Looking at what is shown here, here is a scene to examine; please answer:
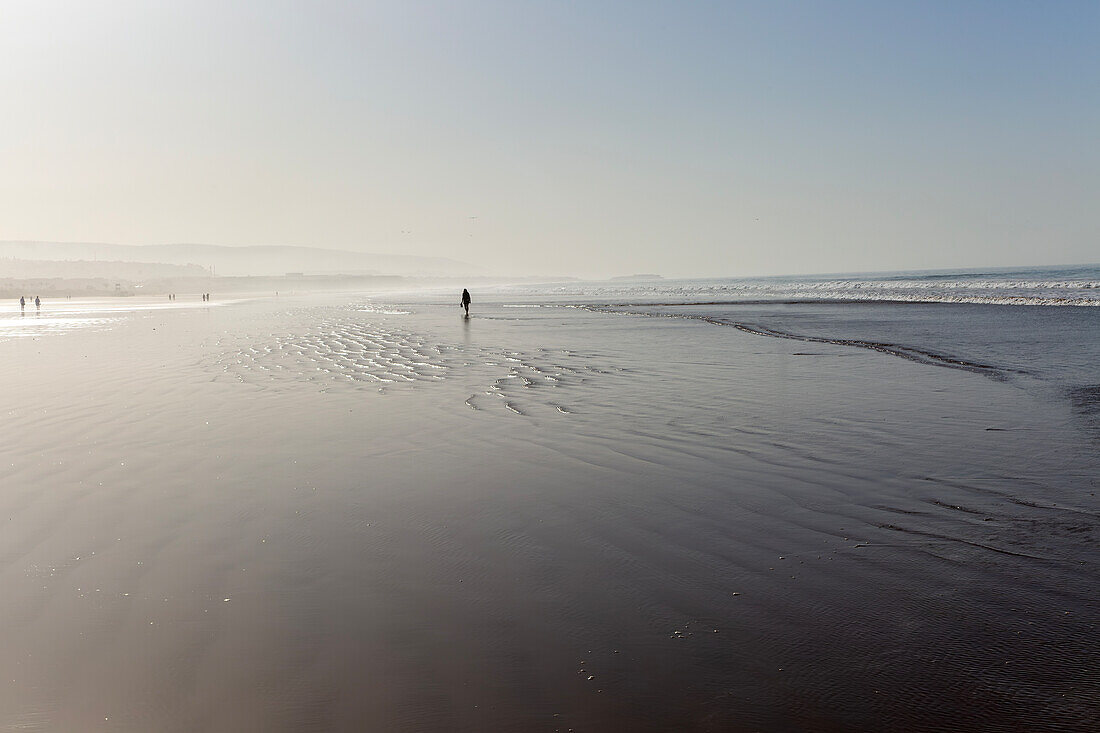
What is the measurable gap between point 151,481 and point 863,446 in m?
7.83

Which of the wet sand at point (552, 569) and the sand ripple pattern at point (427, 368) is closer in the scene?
the wet sand at point (552, 569)

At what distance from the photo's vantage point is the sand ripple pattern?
41.3 feet

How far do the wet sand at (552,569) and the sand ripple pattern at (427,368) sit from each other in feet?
5.22

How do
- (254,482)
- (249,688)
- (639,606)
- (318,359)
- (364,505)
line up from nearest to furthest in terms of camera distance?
(249,688) < (639,606) < (364,505) < (254,482) < (318,359)

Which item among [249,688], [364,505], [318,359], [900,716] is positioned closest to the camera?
[900,716]

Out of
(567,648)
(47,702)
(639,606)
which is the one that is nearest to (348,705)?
(567,648)

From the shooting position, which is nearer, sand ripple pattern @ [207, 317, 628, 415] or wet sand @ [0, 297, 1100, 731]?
wet sand @ [0, 297, 1100, 731]

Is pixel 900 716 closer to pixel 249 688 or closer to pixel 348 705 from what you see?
pixel 348 705

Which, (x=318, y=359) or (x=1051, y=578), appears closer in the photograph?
(x=1051, y=578)

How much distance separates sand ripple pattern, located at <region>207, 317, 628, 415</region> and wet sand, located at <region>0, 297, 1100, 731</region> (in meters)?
1.59

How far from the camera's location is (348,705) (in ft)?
10.9

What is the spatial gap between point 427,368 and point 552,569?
1222 cm

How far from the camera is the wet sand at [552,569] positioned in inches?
133

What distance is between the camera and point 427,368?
16.7 meters
